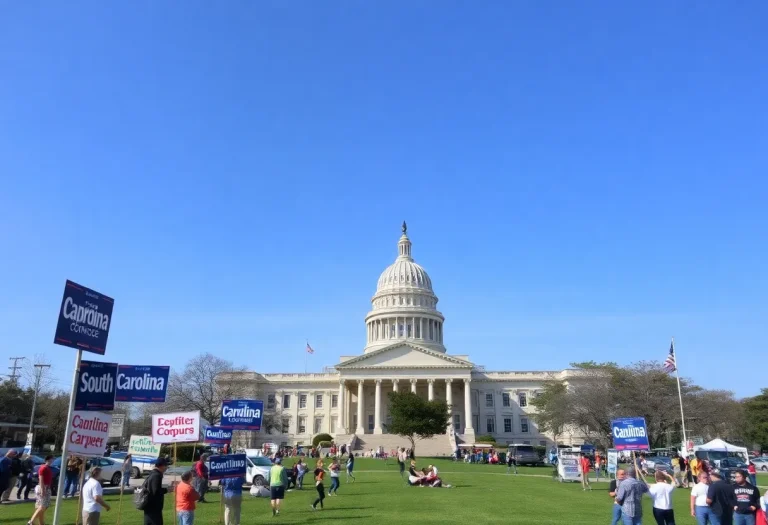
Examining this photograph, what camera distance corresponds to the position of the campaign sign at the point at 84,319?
11.9 meters

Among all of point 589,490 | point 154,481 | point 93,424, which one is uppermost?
point 93,424

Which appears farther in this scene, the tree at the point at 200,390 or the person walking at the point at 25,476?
the tree at the point at 200,390

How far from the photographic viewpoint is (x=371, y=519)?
1764cm

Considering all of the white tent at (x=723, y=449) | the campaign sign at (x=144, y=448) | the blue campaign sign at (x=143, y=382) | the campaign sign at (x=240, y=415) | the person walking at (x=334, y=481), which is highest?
the blue campaign sign at (x=143, y=382)

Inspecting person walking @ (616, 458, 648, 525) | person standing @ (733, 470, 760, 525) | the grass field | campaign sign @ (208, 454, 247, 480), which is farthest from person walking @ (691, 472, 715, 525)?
campaign sign @ (208, 454, 247, 480)

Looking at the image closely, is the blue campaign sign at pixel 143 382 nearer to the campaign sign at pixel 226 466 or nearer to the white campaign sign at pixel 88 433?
the campaign sign at pixel 226 466

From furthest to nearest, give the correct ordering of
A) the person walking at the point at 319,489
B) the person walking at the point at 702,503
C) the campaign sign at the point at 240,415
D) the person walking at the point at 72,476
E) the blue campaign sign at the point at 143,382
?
the person walking at the point at 72,476 < the campaign sign at the point at 240,415 < the person walking at the point at 319,489 < the blue campaign sign at the point at 143,382 < the person walking at the point at 702,503

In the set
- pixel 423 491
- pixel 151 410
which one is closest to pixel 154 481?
pixel 423 491

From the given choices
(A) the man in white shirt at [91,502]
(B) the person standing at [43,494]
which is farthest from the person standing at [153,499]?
(B) the person standing at [43,494]

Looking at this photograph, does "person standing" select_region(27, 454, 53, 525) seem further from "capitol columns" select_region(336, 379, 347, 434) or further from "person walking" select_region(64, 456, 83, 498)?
"capitol columns" select_region(336, 379, 347, 434)

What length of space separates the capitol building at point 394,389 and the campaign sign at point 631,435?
201 ft

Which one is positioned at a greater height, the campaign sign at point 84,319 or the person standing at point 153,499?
the campaign sign at point 84,319

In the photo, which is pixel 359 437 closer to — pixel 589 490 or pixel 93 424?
pixel 589 490

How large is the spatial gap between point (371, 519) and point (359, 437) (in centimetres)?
6723
